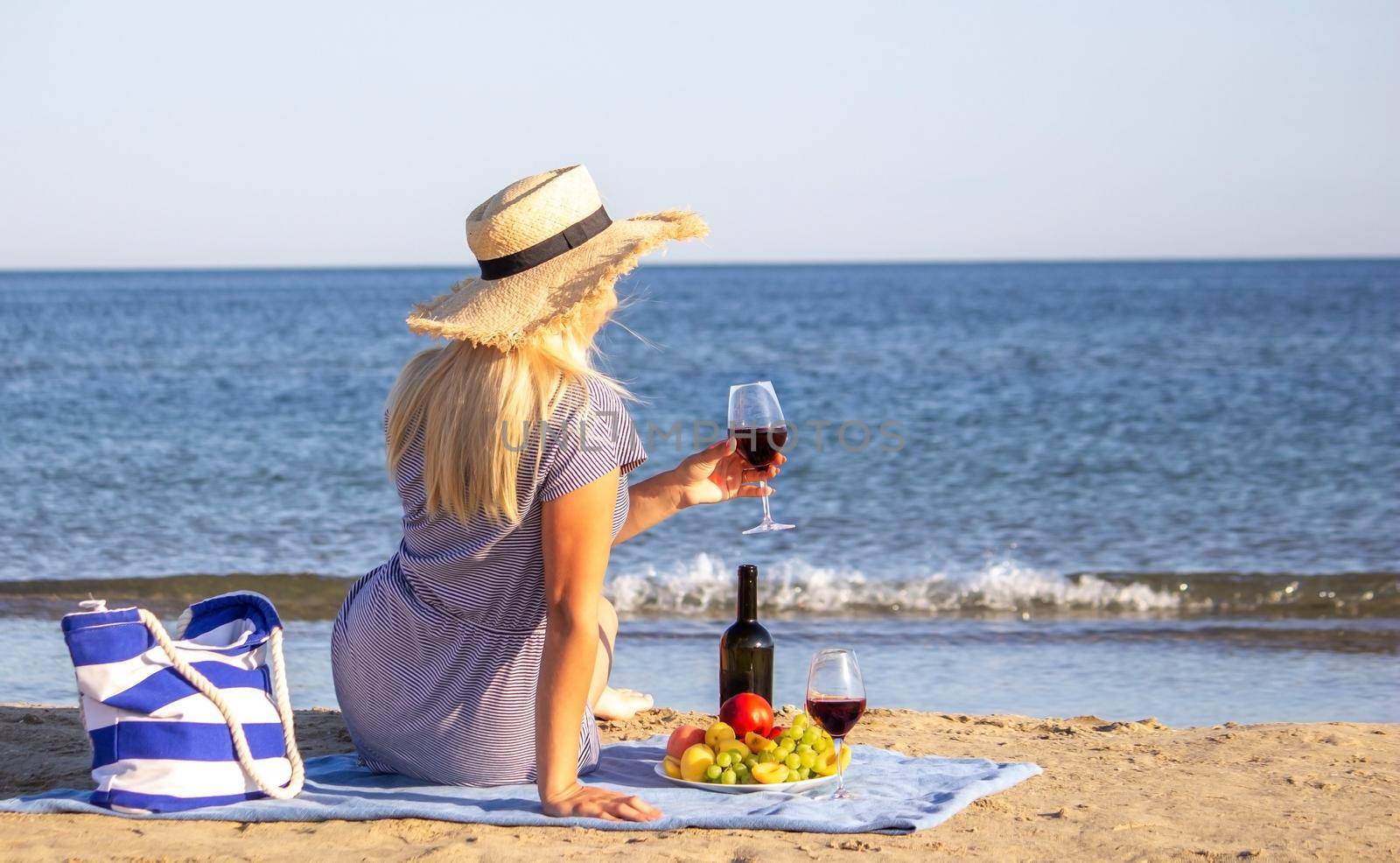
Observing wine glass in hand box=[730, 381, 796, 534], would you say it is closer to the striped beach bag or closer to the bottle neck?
the bottle neck

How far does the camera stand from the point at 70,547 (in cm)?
950

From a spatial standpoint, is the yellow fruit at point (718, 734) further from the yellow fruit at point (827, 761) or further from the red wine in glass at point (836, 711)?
the red wine in glass at point (836, 711)

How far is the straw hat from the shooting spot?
3281mm

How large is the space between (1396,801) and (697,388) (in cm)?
1822

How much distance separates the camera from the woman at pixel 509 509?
→ 3.29 m

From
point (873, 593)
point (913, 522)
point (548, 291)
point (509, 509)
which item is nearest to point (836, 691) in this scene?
point (509, 509)

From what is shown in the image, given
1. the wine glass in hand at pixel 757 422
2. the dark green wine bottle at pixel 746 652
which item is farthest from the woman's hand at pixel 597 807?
the wine glass in hand at pixel 757 422

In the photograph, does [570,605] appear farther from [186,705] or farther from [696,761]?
[186,705]

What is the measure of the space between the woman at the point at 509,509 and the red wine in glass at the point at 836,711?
517 millimetres

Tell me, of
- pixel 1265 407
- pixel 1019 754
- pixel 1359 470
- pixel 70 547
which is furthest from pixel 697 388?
pixel 1019 754

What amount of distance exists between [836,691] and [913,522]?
7101mm

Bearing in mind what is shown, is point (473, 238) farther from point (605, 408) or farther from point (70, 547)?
point (70, 547)

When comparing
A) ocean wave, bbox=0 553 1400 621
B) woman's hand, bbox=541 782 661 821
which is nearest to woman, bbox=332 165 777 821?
woman's hand, bbox=541 782 661 821

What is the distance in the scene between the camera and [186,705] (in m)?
3.37
